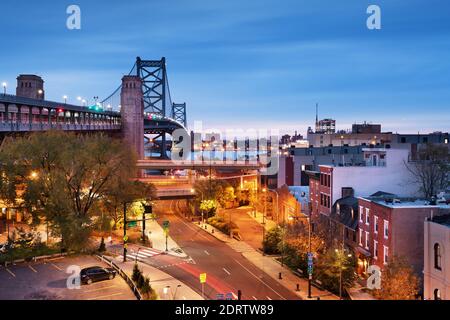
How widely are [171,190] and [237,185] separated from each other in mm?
11054

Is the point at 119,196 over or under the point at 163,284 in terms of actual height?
over

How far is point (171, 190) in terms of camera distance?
6203 centimetres

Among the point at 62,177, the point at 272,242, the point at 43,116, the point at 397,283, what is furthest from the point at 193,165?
the point at 397,283

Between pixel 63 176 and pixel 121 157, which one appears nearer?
pixel 63 176

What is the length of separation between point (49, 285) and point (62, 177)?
9048 mm

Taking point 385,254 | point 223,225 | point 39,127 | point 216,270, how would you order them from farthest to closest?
point 39,127
point 223,225
point 216,270
point 385,254

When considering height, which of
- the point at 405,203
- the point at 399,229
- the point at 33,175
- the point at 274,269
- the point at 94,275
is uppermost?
the point at 33,175

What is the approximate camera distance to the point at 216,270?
3356 centimetres

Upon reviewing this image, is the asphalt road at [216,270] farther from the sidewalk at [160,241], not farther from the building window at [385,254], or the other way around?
the building window at [385,254]

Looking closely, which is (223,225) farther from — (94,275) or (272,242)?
(94,275)

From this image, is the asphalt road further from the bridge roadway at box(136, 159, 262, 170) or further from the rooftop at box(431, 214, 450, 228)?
the bridge roadway at box(136, 159, 262, 170)

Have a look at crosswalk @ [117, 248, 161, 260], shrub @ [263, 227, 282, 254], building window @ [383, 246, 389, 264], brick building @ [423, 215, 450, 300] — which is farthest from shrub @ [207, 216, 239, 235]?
brick building @ [423, 215, 450, 300]
